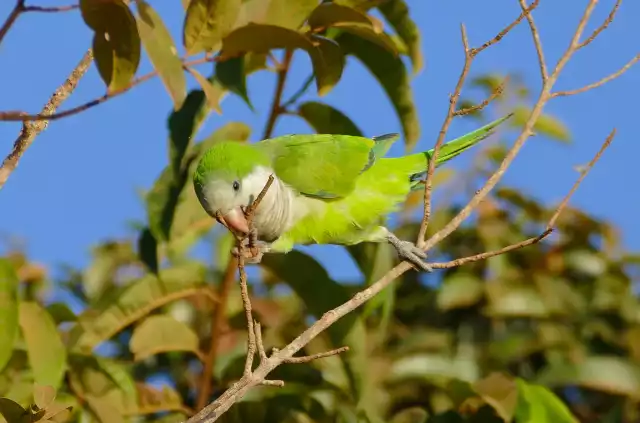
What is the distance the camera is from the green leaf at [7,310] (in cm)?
165

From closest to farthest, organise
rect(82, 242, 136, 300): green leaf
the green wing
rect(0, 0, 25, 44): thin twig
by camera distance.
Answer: rect(0, 0, 25, 44): thin twig
the green wing
rect(82, 242, 136, 300): green leaf

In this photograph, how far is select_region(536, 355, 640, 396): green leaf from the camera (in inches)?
100

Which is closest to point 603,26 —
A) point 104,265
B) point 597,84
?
point 597,84

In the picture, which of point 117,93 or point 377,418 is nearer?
point 117,93

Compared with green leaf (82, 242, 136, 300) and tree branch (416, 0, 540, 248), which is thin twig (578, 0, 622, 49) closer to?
tree branch (416, 0, 540, 248)

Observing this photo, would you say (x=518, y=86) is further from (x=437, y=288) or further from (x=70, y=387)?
(x=70, y=387)

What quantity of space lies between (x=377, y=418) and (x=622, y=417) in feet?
3.17

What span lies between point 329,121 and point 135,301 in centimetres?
66

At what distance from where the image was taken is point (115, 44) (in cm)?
131

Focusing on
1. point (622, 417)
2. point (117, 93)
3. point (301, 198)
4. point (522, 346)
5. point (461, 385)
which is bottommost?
point (622, 417)

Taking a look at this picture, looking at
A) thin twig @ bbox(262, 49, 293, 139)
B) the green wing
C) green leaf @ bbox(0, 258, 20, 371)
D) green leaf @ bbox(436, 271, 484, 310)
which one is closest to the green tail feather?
the green wing

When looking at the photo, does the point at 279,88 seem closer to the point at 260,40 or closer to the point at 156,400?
the point at 260,40

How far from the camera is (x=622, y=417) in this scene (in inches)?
106

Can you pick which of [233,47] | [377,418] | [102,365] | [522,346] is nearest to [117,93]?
[233,47]
